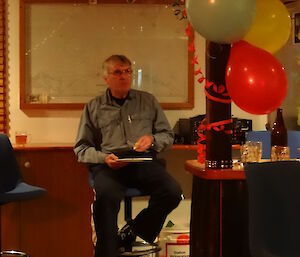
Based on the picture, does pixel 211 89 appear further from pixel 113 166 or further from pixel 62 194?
pixel 62 194

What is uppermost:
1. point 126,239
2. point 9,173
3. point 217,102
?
point 217,102

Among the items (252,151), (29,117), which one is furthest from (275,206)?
(29,117)

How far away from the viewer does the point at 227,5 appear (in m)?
2.31

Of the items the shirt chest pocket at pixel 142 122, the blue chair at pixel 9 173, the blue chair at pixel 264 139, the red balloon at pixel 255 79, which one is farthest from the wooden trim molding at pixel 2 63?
the red balloon at pixel 255 79

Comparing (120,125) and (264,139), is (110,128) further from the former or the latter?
(264,139)

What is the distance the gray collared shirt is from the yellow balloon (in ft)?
3.91

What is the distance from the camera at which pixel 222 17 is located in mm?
2324

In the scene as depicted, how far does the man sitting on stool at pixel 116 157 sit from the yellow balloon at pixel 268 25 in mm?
1154

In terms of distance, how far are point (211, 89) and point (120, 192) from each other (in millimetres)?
970

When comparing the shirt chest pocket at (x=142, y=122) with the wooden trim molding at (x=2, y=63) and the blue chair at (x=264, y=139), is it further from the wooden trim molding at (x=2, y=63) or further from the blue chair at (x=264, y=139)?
the wooden trim molding at (x=2, y=63)

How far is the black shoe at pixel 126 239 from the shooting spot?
3.41 metres

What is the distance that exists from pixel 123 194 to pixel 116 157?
9.8 inches

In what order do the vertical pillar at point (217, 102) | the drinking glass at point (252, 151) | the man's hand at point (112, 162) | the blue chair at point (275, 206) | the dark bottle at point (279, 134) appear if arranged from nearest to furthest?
the blue chair at point (275, 206) → the vertical pillar at point (217, 102) → the drinking glass at point (252, 151) → the dark bottle at point (279, 134) → the man's hand at point (112, 162)

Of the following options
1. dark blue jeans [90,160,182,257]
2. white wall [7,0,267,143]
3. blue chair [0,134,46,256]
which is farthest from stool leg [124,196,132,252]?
white wall [7,0,267,143]
